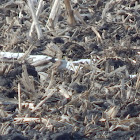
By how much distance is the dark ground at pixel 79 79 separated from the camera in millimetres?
2131

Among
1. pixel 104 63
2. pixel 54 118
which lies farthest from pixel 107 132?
pixel 104 63

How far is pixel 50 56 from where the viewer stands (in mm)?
2916

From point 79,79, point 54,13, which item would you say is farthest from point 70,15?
point 79,79

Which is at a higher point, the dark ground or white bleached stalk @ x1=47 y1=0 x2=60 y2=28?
white bleached stalk @ x1=47 y1=0 x2=60 y2=28

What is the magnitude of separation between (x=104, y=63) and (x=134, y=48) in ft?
1.05

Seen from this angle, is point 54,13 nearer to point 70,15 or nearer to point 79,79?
point 70,15

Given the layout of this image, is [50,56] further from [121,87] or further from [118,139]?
[118,139]

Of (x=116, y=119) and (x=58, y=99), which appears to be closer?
(x=116, y=119)

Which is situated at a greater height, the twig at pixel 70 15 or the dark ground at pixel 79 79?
the twig at pixel 70 15

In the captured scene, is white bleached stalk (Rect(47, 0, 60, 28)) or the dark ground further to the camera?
white bleached stalk (Rect(47, 0, 60, 28))

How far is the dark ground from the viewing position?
213cm

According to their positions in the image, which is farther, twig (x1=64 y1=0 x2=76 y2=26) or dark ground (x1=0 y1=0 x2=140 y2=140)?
twig (x1=64 y1=0 x2=76 y2=26)

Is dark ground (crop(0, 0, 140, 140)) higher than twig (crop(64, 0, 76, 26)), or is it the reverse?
twig (crop(64, 0, 76, 26))

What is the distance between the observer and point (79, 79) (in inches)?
102
